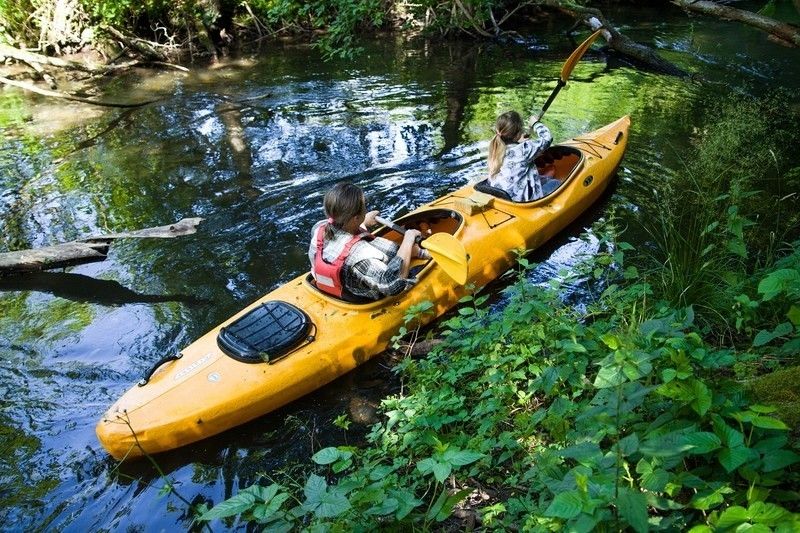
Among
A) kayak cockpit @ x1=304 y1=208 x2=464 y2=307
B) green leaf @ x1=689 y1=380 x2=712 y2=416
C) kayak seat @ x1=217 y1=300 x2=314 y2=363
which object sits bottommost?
kayak seat @ x1=217 y1=300 x2=314 y2=363

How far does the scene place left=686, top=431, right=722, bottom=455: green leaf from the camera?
5.23 ft

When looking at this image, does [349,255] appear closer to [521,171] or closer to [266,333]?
[266,333]

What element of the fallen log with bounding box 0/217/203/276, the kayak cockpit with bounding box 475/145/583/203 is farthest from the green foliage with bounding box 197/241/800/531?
the fallen log with bounding box 0/217/203/276

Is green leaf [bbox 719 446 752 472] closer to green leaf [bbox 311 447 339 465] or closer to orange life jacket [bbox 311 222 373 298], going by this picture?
green leaf [bbox 311 447 339 465]

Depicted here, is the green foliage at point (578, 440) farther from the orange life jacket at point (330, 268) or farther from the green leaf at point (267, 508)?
the orange life jacket at point (330, 268)

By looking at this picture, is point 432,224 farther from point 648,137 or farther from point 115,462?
point 648,137

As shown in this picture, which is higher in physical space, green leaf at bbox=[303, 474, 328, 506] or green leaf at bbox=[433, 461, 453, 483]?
green leaf at bbox=[433, 461, 453, 483]

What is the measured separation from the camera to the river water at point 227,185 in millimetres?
3316

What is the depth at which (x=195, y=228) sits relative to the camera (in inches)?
213

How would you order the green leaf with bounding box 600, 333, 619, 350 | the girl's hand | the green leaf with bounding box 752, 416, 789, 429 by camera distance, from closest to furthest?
the green leaf with bounding box 752, 416, 789, 429
the green leaf with bounding box 600, 333, 619, 350
the girl's hand

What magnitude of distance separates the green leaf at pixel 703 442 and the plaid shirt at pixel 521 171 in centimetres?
339

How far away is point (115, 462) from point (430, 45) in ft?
34.9

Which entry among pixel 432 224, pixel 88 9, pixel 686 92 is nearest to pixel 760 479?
pixel 432 224

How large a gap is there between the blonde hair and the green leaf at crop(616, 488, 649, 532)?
149 inches
